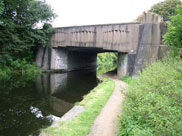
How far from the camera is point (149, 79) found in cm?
392

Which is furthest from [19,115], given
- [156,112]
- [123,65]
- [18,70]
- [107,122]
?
[18,70]

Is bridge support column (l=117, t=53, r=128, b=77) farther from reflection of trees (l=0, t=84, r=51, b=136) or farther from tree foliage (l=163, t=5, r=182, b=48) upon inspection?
reflection of trees (l=0, t=84, r=51, b=136)

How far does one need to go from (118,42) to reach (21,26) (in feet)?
32.2

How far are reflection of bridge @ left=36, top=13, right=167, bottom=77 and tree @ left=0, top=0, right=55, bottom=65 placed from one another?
5.65 ft

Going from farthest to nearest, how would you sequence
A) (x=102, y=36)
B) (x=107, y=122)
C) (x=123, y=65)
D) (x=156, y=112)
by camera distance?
(x=102, y=36) → (x=123, y=65) → (x=107, y=122) → (x=156, y=112)

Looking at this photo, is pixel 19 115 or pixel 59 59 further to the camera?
pixel 59 59

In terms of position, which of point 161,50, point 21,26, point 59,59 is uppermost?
point 21,26

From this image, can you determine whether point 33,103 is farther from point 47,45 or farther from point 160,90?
point 47,45

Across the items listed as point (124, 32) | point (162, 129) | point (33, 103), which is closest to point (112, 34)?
point (124, 32)

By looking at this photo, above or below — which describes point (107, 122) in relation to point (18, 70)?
below

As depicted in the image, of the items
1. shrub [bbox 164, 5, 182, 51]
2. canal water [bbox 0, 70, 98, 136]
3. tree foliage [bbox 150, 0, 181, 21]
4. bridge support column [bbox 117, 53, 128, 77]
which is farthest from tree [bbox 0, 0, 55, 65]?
tree foliage [bbox 150, 0, 181, 21]

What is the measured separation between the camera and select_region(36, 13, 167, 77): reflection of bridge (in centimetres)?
1140

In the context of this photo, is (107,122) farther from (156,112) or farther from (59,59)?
(59,59)

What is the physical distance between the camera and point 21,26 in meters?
15.1
